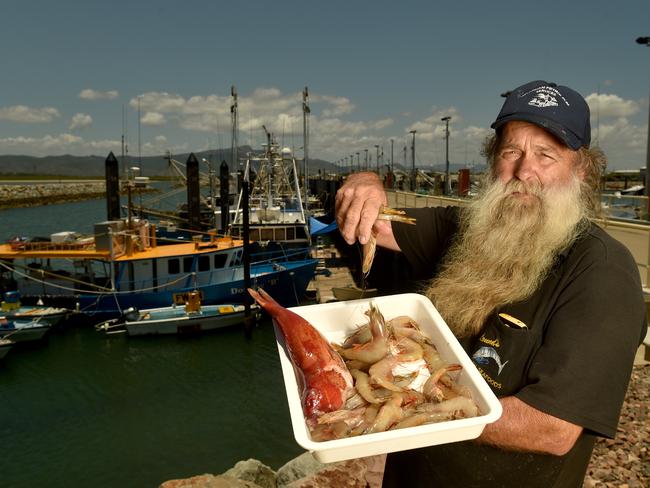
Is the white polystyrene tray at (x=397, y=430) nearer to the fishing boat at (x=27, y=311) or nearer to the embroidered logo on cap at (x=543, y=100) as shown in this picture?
the embroidered logo on cap at (x=543, y=100)

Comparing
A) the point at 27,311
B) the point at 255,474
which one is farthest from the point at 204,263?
the point at 255,474

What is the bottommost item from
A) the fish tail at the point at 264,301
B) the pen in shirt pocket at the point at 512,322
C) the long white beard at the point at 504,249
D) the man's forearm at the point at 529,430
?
the man's forearm at the point at 529,430

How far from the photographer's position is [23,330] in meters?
16.4

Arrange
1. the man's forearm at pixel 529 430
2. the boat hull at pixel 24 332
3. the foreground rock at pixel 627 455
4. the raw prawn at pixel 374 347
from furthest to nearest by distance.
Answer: the boat hull at pixel 24 332 → the foreground rock at pixel 627 455 → the raw prawn at pixel 374 347 → the man's forearm at pixel 529 430

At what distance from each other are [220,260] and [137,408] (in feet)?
24.3

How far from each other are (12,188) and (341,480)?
337 ft

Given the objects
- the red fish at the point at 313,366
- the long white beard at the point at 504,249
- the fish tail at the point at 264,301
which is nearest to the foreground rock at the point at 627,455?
the long white beard at the point at 504,249

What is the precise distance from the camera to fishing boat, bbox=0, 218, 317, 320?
17828 mm

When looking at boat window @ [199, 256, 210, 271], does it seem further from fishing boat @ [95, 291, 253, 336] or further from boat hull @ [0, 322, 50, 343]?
boat hull @ [0, 322, 50, 343]

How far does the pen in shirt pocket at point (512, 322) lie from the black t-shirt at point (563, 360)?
2 cm

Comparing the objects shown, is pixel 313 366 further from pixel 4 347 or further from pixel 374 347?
pixel 4 347

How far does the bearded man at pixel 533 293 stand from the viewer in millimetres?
1430

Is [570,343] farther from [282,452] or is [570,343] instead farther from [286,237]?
[286,237]

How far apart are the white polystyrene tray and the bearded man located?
134mm
